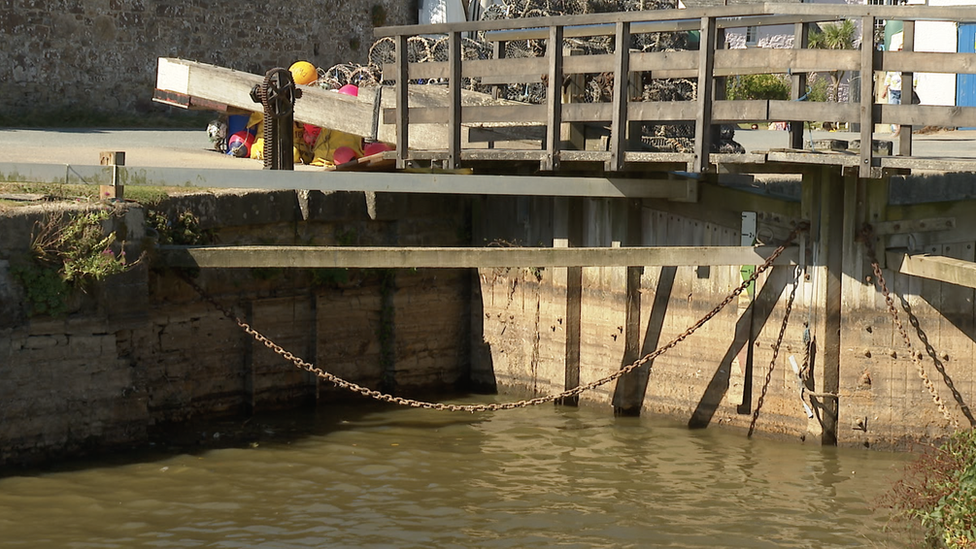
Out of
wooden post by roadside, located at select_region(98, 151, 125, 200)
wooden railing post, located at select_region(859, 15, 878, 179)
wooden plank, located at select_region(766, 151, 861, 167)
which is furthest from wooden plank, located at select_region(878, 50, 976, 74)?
wooden post by roadside, located at select_region(98, 151, 125, 200)

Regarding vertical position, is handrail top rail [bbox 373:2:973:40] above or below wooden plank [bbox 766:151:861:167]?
above

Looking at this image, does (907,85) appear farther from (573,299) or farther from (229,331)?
(229,331)

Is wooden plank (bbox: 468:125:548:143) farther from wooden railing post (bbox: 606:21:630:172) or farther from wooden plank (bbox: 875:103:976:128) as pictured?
wooden plank (bbox: 875:103:976:128)

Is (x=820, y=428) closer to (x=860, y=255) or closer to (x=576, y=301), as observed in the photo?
(x=860, y=255)

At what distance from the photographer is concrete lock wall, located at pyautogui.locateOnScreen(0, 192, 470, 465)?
9617 mm

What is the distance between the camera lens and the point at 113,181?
33.3 ft

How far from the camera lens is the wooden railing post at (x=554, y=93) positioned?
10273mm

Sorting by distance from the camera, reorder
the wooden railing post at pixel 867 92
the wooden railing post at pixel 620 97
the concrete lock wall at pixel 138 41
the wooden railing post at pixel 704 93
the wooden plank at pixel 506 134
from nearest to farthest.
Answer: the wooden railing post at pixel 867 92, the wooden railing post at pixel 704 93, the wooden railing post at pixel 620 97, the wooden plank at pixel 506 134, the concrete lock wall at pixel 138 41

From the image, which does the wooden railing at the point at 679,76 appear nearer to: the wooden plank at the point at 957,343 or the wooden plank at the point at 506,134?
the wooden plank at the point at 506,134

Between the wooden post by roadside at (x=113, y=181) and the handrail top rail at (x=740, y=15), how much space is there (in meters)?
2.40

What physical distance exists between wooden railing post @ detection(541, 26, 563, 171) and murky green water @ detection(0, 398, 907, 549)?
2493 mm

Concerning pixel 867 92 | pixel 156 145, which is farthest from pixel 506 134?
pixel 156 145

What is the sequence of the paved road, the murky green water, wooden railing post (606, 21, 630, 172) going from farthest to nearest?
the paved road, wooden railing post (606, 21, 630, 172), the murky green water

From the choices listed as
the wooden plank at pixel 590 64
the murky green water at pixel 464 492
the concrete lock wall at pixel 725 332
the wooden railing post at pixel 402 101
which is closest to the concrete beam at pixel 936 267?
the concrete lock wall at pixel 725 332
